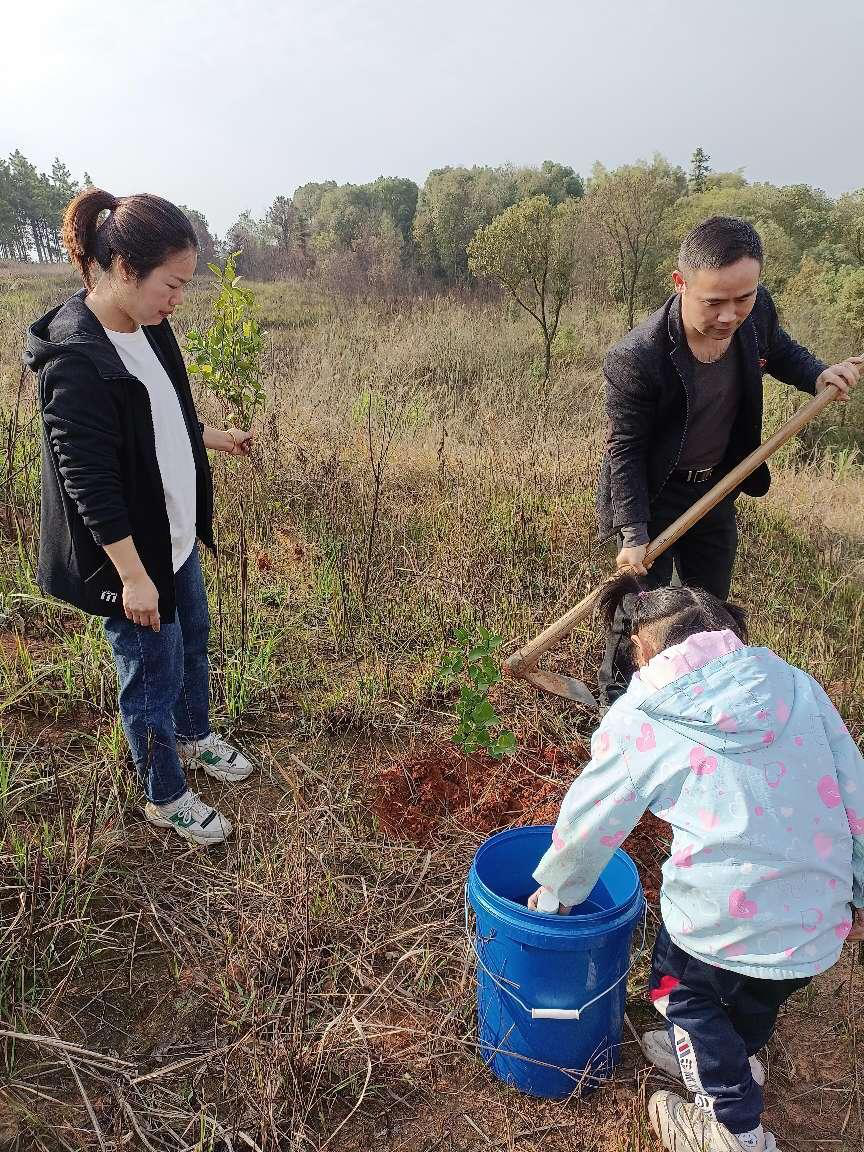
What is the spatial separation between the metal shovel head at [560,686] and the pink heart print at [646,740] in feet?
4.50

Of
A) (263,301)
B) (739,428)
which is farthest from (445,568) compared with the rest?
(263,301)

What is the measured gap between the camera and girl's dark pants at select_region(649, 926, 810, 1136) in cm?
142

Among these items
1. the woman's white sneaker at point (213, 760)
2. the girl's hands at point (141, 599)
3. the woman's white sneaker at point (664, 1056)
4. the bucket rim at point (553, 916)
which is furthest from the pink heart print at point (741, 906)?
the woman's white sneaker at point (213, 760)

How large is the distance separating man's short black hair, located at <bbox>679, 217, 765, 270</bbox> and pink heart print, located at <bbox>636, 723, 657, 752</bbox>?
1.36 m

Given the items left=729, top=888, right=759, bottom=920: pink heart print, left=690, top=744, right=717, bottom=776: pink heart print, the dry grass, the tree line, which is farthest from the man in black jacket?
the tree line

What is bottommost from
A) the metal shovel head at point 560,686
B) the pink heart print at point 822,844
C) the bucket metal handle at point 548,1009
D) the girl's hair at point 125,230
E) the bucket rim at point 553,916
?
the bucket metal handle at point 548,1009

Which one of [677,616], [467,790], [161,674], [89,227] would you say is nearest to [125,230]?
[89,227]

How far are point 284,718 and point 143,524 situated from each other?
112 cm

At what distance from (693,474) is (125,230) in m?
1.84

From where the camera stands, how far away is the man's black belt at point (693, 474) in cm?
252

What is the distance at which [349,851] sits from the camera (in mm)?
2262

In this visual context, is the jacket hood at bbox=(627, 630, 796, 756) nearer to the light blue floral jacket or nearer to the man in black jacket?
the light blue floral jacket

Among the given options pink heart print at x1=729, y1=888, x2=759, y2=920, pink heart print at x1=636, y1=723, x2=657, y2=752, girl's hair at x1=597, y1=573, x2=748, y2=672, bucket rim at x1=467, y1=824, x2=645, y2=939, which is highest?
girl's hair at x1=597, y1=573, x2=748, y2=672

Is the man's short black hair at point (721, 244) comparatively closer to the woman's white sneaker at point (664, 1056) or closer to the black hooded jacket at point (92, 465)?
the black hooded jacket at point (92, 465)
